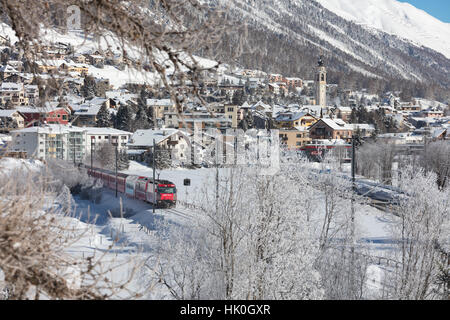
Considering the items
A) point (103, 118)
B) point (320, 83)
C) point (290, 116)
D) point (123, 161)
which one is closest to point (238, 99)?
point (290, 116)

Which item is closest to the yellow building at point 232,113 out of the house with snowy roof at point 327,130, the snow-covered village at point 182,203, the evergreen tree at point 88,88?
the house with snowy roof at point 327,130

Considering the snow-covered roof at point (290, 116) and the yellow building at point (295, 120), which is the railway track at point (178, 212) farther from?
the snow-covered roof at point (290, 116)

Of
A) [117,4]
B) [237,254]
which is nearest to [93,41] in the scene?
[117,4]

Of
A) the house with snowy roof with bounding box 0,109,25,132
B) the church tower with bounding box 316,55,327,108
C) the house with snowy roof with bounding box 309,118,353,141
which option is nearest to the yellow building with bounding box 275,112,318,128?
the house with snowy roof with bounding box 309,118,353,141

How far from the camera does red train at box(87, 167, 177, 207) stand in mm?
28062

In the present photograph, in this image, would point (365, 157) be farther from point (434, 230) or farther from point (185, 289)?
point (185, 289)

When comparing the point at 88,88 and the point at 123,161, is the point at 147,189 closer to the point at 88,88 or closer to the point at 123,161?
the point at 123,161

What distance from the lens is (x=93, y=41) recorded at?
10.3 ft

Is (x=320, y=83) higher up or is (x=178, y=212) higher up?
(x=320, y=83)

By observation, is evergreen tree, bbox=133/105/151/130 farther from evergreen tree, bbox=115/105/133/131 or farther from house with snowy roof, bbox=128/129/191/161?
house with snowy roof, bbox=128/129/191/161

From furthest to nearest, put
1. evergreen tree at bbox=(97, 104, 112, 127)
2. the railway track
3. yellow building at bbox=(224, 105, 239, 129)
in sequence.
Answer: yellow building at bbox=(224, 105, 239, 129) → evergreen tree at bbox=(97, 104, 112, 127) → the railway track

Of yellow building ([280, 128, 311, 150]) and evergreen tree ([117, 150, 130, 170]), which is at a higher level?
yellow building ([280, 128, 311, 150])

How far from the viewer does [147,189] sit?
29.3 m
